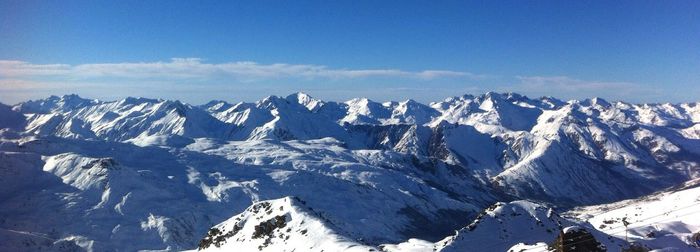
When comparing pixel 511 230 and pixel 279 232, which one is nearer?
pixel 511 230

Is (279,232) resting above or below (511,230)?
below

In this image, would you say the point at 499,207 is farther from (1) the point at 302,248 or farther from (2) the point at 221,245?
(2) the point at 221,245

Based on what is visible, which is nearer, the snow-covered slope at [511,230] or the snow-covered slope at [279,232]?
the snow-covered slope at [511,230]

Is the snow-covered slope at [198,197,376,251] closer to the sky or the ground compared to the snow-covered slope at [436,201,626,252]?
closer to the ground

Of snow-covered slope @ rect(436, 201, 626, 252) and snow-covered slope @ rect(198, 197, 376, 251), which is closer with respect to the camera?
snow-covered slope @ rect(436, 201, 626, 252)

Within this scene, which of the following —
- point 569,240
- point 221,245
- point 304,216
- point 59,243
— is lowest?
point 59,243

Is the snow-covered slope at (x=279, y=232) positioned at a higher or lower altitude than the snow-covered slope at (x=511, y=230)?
lower

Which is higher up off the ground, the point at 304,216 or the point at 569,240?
the point at 569,240

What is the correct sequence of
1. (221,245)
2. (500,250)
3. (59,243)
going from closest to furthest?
(500,250)
(221,245)
(59,243)

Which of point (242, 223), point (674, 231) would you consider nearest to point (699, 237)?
point (674, 231)

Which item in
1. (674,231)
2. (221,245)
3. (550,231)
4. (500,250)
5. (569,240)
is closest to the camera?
(569,240)

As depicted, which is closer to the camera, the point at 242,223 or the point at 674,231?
the point at 242,223
